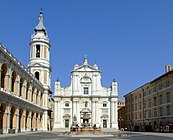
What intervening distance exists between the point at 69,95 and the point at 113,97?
1265 centimetres

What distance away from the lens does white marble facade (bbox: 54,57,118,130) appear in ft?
289

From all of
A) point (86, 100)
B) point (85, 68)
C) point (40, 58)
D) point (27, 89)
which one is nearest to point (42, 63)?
point (40, 58)

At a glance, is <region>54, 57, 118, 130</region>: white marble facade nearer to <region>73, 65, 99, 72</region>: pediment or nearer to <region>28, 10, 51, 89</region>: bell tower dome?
<region>73, 65, 99, 72</region>: pediment

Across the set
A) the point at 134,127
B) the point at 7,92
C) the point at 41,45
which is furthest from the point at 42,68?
the point at 7,92

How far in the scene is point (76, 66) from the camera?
91625mm

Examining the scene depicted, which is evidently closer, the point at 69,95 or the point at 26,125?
the point at 26,125

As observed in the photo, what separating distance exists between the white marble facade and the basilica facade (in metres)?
4.21

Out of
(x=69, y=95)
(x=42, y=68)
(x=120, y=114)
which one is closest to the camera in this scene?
(x=42, y=68)

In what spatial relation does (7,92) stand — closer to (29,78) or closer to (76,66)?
(29,78)

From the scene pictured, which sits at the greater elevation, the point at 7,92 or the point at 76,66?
→ the point at 76,66

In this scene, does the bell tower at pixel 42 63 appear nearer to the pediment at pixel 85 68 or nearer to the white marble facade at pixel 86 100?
the white marble facade at pixel 86 100

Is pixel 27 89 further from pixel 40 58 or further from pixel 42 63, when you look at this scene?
pixel 40 58

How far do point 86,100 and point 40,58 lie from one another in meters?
17.8

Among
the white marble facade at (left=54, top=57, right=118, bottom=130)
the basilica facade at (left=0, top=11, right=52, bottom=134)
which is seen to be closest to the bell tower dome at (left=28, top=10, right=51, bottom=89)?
the basilica facade at (left=0, top=11, right=52, bottom=134)
